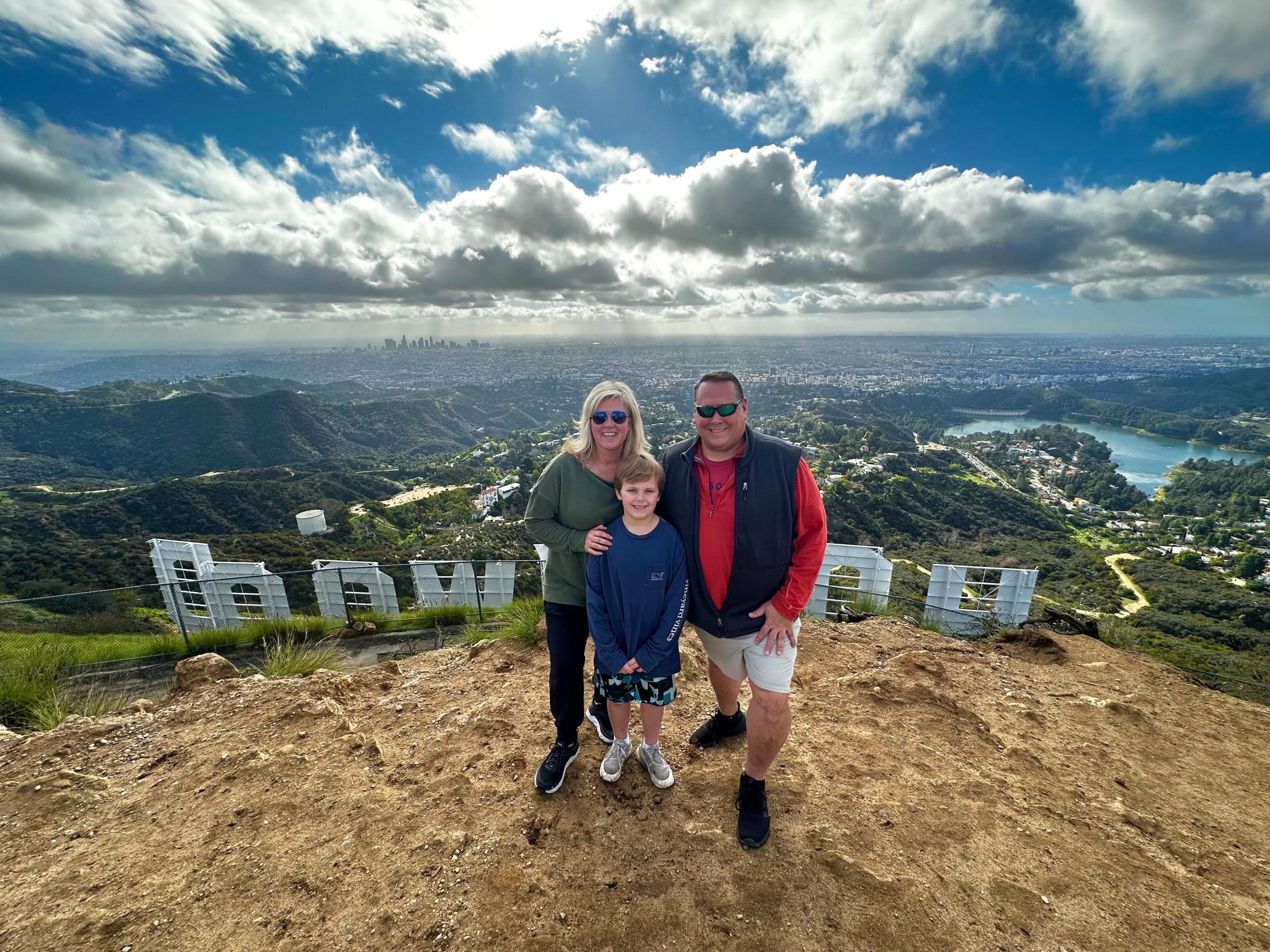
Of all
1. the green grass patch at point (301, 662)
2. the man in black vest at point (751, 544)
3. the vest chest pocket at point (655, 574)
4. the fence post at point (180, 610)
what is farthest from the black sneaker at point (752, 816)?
the fence post at point (180, 610)

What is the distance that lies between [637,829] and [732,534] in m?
1.60

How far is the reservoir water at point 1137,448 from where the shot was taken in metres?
59.3

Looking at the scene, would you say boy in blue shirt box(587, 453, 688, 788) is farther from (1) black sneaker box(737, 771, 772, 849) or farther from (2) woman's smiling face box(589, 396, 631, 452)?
(1) black sneaker box(737, 771, 772, 849)

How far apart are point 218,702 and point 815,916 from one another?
4.32m

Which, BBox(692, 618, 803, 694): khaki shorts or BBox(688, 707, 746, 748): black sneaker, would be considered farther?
BBox(688, 707, 746, 748): black sneaker

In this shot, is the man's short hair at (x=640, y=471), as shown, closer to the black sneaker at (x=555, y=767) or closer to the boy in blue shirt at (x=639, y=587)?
the boy in blue shirt at (x=639, y=587)

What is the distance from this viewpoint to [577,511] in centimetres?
248

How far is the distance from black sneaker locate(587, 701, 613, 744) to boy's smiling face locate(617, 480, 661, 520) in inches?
59.6

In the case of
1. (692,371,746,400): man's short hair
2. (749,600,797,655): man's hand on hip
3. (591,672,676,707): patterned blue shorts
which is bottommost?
(591,672,676,707): patterned blue shorts

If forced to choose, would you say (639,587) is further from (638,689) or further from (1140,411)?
(1140,411)

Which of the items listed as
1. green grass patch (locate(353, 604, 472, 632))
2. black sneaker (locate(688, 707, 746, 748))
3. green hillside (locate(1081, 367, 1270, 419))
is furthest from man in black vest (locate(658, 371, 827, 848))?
green hillside (locate(1081, 367, 1270, 419))

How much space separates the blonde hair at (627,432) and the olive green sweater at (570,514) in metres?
0.08

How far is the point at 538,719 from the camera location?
3.47 meters

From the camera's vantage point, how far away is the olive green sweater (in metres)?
2.48
